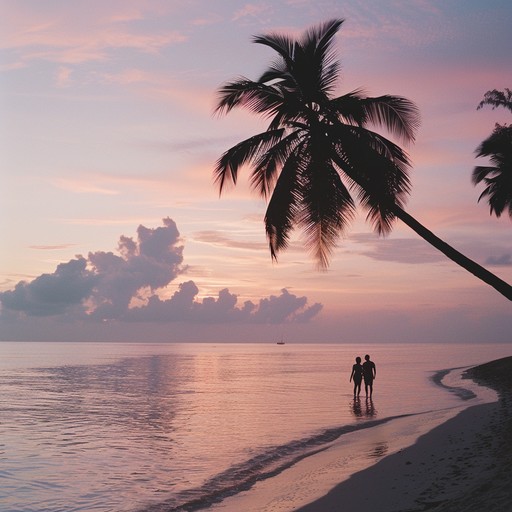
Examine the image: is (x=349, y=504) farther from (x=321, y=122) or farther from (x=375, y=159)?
(x=321, y=122)

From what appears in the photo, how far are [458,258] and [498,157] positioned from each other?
49.5 feet

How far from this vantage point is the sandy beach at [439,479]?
9750mm

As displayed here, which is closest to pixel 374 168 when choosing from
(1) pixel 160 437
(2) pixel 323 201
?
(2) pixel 323 201

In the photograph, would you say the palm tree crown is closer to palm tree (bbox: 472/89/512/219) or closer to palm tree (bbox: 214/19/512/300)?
palm tree (bbox: 214/19/512/300)

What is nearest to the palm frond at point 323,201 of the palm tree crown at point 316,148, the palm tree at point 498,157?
A: the palm tree crown at point 316,148

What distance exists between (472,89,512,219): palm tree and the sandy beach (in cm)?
1059

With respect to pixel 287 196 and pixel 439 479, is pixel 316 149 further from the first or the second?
pixel 439 479

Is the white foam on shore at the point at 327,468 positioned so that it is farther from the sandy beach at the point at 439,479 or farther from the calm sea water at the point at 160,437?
the calm sea water at the point at 160,437

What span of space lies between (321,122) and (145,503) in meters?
9.44

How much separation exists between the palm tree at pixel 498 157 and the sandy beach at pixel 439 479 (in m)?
10.6

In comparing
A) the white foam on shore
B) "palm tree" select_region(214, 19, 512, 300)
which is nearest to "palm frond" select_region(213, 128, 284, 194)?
"palm tree" select_region(214, 19, 512, 300)

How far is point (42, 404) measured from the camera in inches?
1371

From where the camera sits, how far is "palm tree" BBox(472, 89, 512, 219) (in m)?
24.2

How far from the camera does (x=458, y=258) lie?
1318cm
